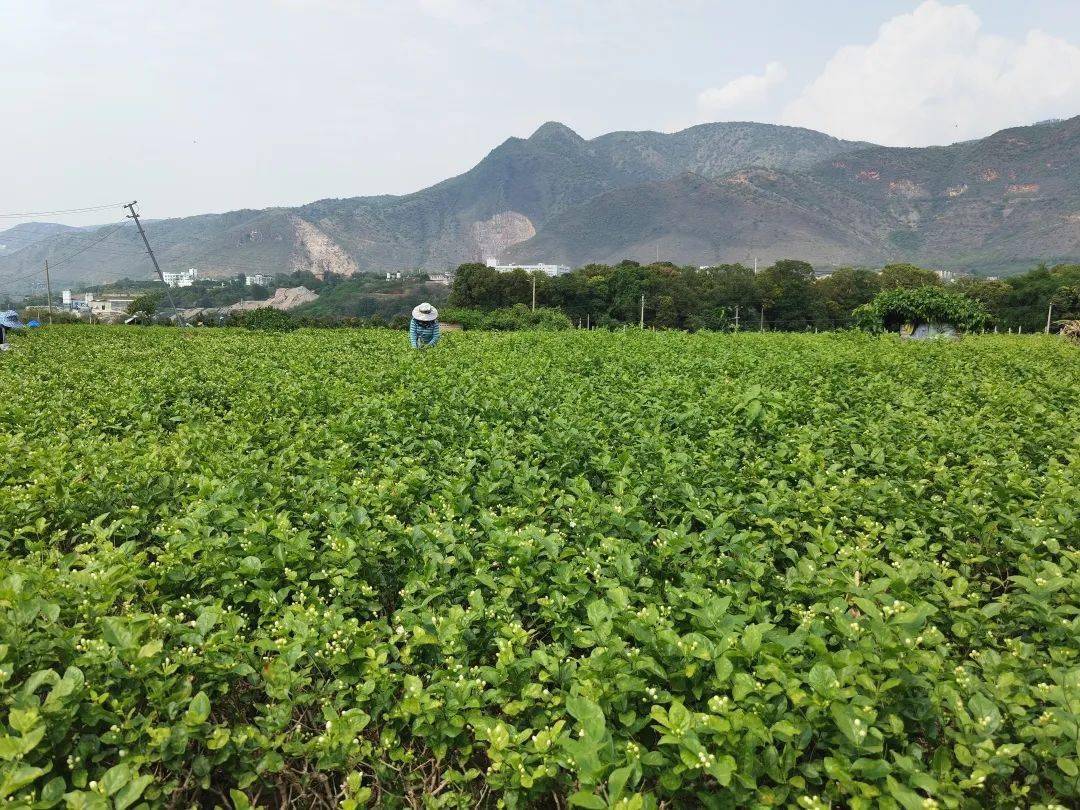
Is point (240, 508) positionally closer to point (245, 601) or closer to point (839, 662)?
point (245, 601)

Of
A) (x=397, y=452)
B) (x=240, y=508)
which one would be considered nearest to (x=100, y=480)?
(x=240, y=508)

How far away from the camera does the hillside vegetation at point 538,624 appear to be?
6.10 ft

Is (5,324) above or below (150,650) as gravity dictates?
above

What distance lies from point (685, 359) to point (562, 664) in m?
9.79

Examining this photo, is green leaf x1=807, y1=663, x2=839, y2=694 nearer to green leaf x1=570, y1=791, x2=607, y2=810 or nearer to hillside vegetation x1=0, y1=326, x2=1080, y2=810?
hillside vegetation x1=0, y1=326, x2=1080, y2=810

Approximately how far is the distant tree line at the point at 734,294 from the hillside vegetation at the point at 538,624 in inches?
2183

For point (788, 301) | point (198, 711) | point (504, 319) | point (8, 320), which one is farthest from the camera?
point (788, 301)

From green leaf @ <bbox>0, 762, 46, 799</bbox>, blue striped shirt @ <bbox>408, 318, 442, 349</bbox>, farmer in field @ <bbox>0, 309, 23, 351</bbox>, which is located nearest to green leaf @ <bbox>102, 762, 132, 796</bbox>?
green leaf @ <bbox>0, 762, 46, 799</bbox>

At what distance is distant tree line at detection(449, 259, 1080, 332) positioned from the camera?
205 ft

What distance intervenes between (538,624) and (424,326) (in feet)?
43.6

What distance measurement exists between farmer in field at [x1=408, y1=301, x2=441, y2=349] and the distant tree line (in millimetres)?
43983

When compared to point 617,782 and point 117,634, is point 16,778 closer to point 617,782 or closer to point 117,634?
point 117,634

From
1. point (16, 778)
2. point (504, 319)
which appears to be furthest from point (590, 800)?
point (504, 319)

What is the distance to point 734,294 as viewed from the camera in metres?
71.5
